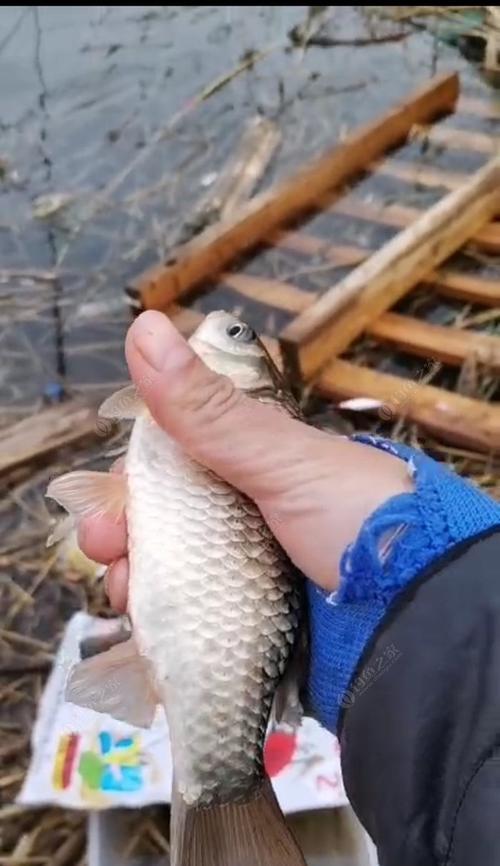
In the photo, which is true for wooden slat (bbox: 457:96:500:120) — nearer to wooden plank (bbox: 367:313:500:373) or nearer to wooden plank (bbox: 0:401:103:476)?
wooden plank (bbox: 367:313:500:373)

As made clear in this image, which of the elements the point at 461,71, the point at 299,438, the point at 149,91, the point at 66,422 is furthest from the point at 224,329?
the point at 461,71

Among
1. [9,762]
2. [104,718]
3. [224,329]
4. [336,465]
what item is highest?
[224,329]

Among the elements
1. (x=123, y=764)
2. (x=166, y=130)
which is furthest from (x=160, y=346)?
(x=166, y=130)

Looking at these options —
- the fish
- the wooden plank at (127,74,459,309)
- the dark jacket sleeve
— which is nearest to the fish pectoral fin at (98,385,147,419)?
the fish

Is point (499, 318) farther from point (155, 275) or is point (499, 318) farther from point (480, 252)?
point (155, 275)

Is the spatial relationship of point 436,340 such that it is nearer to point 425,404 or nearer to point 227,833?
point 425,404

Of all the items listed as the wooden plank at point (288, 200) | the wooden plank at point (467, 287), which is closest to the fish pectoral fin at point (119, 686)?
the wooden plank at point (288, 200)

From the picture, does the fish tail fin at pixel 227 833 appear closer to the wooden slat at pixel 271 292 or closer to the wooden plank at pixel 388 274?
the wooden plank at pixel 388 274
